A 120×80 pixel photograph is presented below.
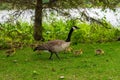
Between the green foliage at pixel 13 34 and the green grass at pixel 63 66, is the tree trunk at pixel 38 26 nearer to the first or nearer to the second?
the green foliage at pixel 13 34

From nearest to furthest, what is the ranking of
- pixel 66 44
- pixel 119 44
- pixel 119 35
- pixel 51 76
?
pixel 51 76
pixel 66 44
pixel 119 44
pixel 119 35

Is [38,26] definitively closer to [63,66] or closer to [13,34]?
[13,34]

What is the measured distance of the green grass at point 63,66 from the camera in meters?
8.56

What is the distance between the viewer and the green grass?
8562 mm

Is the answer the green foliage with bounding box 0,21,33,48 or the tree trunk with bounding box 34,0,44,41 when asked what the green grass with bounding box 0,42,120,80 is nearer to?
the green foliage with bounding box 0,21,33,48

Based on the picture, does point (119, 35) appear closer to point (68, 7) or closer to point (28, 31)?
point (68, 7)

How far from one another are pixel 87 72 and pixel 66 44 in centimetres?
161

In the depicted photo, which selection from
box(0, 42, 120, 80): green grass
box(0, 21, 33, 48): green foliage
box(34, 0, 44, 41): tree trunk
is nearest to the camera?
box(0, 42, 120, 80): green grass

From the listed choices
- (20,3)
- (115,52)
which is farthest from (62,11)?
(115,52)

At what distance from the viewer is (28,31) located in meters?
14.5

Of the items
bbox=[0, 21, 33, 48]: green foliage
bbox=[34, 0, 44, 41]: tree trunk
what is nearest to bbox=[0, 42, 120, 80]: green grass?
bbox=[0, 21, 33, 48]: green foliage

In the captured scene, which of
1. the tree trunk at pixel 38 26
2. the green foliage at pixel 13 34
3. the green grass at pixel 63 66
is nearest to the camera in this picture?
the green grass at pixel 63 66

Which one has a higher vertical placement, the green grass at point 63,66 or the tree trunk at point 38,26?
the tree trunk at point 38,26

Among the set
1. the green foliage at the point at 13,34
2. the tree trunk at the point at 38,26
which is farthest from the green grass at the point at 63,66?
the tree trunk at the point at 38,26
